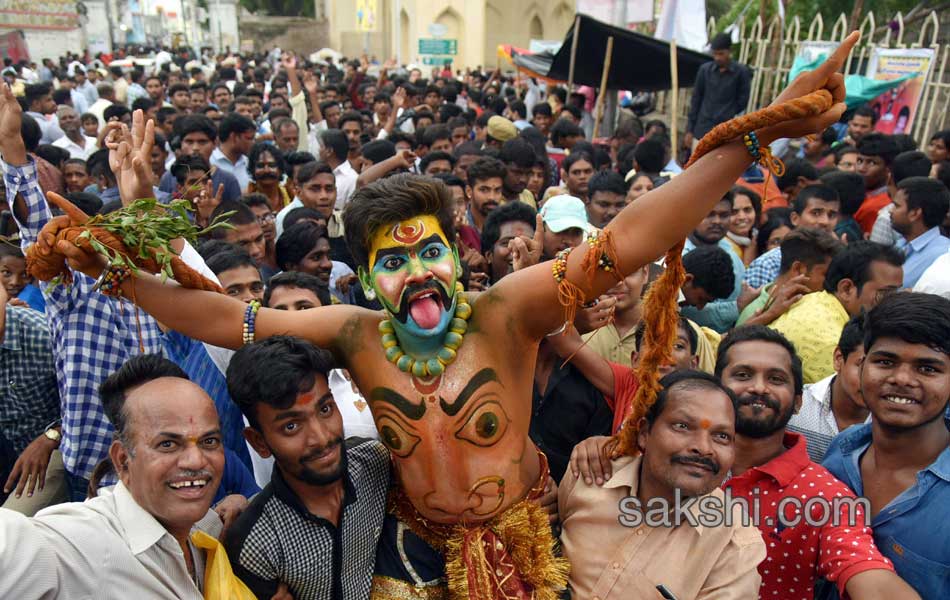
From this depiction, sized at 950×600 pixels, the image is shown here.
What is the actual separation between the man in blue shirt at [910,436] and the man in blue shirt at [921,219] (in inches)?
117

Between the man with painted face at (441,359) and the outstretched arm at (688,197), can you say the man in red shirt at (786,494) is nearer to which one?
the man with painted face at (441,359)

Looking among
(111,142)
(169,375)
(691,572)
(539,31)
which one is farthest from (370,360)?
→ (539,31)

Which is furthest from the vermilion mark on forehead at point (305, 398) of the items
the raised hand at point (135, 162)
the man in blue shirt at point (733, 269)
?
the man in blue shirt at point (733, 269)

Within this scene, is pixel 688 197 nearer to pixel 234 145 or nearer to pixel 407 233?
pixel 407 233

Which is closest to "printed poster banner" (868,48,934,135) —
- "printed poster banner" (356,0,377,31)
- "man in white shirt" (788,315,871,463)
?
"man in white shirt" (788,315,871,463)

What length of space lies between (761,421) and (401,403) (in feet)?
4.51

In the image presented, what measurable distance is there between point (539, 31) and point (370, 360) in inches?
1275

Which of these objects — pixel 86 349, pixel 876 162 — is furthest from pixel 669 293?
pixel 876 162

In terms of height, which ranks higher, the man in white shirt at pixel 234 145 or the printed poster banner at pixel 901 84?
the printed poster banner at pixel 901 84

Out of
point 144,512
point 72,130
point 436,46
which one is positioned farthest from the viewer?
point 436,46

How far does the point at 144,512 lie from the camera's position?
211cm

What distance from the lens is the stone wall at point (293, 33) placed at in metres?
42.5

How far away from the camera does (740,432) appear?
2.83 meters

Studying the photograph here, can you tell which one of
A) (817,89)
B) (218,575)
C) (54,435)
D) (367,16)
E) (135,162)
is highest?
(367,16)
